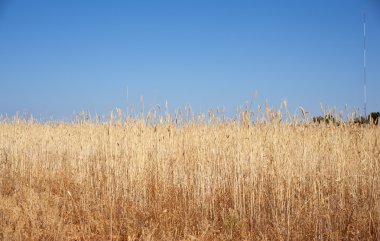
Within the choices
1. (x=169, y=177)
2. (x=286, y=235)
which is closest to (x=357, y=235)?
(x=286, y=235)

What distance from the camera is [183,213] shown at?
14.2ft

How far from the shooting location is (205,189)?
15.5 feet

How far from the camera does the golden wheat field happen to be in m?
3.73

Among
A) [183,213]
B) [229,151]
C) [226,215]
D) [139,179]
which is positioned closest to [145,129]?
[139,179]

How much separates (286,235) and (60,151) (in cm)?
621

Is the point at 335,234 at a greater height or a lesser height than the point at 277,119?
lesser

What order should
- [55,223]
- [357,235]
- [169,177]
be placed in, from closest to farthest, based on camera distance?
[357,235], [55,223], [169,177]

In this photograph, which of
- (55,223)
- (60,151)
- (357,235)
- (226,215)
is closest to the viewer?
(357,235)

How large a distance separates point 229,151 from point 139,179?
1.56 m

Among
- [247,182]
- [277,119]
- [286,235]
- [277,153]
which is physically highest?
[277,119]

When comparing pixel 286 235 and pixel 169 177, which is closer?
pixel 286 235

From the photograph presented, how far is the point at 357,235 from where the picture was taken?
3.39 meters

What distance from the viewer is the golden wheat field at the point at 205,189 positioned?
3.73 metres

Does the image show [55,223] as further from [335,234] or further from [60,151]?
[60,151]
